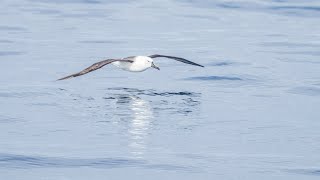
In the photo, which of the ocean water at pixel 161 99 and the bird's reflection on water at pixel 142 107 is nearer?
the ocean water at pixel 161 99

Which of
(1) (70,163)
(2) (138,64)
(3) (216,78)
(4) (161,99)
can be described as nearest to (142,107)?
(4) (161,99)

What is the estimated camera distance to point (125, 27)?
3106 cm

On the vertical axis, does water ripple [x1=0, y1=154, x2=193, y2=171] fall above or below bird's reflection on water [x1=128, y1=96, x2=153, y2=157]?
below

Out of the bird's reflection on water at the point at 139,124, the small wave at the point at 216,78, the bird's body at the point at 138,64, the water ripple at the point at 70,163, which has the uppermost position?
the bird's body at the point at 138,64

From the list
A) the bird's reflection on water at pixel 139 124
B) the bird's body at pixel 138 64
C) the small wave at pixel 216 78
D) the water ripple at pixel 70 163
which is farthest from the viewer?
A: the small wave at pixel 216 78

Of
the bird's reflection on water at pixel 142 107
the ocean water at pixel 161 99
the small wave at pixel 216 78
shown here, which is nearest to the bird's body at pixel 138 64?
the ocean water at pixel 161 99

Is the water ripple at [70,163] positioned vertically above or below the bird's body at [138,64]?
below

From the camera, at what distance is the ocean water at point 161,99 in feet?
50.4

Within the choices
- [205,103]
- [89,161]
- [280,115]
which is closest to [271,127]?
[280,115]

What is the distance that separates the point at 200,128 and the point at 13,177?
3968 millimetres

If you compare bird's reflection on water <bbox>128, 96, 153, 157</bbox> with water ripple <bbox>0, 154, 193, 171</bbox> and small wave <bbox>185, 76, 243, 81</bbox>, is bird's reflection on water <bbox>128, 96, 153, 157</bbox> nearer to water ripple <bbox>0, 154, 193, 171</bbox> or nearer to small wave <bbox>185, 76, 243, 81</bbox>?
water ripple <bbox>0, 154, 193, 171</bbox>

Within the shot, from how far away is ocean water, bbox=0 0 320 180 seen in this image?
605 inches

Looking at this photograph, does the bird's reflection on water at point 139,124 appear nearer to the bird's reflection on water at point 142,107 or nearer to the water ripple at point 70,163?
the bird's reflection on water at point 142,107

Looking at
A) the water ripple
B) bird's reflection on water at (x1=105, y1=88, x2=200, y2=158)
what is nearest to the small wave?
bird's reflection on water at (x1=105, y1=88, x2=200, y2=158)
